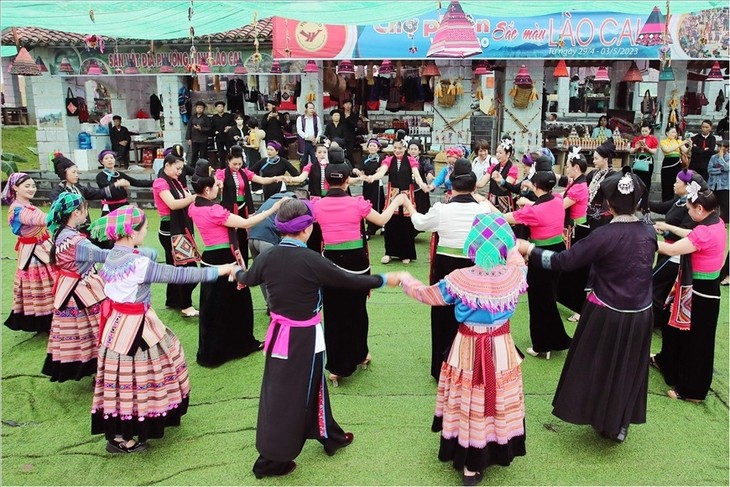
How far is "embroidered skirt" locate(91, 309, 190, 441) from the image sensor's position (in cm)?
352

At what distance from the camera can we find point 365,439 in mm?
3820

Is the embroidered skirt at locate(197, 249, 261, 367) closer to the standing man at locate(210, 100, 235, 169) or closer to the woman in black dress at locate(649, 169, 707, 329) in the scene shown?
the woman in black dress at locate(649, 169, 707, 329)

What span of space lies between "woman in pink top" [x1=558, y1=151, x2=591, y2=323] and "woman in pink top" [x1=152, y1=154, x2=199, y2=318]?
3.56 metres

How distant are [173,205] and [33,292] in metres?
1.46

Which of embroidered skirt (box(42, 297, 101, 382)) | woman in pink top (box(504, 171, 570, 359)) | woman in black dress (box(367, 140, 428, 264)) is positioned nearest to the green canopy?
woman in black dress (box(367, 140, 428, 264))

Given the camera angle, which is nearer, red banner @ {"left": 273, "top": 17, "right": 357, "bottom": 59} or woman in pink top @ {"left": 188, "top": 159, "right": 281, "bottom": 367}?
woman in pink top @ {"left": 188, "top": 159, "right": 281, "bottom": 367}

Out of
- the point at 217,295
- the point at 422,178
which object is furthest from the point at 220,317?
the point at 422,178

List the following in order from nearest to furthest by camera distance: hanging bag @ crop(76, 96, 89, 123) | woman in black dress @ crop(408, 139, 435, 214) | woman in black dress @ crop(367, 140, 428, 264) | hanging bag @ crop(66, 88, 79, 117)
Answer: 1. woman in black dress @ crop(367, 140, 428, 264)
2. woman in black dress @ crop(408, 139, 435, 214)
3. hanging bag @ crop(66, 88, 79, 117)
4. hanging bag @ crop(76, 96, 89, 123)

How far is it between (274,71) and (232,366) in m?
8.47

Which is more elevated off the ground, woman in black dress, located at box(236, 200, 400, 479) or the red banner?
the red banner

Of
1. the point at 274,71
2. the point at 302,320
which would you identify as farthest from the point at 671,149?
the point at 302,320

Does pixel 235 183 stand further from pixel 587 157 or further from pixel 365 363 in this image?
pixel 587 157

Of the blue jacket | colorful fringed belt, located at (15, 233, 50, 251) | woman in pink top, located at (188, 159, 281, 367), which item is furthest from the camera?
the blue jacket

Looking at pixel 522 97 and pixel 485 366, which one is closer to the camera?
pixel 485 366
